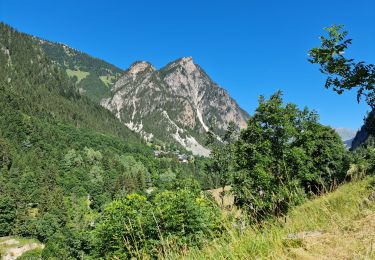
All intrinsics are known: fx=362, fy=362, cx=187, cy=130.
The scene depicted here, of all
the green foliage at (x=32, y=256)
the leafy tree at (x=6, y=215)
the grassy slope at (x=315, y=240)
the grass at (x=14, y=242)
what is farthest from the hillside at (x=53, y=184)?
the grassy slope at (x=315, y=240)

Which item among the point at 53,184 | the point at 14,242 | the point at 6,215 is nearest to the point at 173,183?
the point at 14,242

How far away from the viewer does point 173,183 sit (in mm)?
63250

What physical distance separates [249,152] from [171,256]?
2777cm

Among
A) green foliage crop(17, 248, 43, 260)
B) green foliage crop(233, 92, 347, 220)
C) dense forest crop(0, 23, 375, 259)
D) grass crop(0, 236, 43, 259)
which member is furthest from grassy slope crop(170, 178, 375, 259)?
grass crop(0, 236, 43, 259)

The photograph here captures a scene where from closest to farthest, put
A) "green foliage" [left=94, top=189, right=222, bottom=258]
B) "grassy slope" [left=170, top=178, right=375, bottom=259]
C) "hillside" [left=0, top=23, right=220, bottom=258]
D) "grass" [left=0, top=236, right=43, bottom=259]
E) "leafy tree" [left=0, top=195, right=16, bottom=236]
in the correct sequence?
"grassy slope" [left=170, top=178, right=375, bottom=259] < "green foliage" [left=94, top=189, right=222, bottom=258] < "grass" [left=0, top=236, right=43, bottom=259] < "hillside" [left=0, top=23, right=220, bottom=258] < "leafy tree" [left=0, top=195, right=16, bottom=236]

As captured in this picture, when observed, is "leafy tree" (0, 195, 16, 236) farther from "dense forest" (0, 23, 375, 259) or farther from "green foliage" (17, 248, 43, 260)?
"green foliage" (17, 248, 43, 260)

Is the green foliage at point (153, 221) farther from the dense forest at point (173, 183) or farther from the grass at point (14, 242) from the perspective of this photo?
the grass at point (14, 242)

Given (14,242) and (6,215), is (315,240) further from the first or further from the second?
(6,215)

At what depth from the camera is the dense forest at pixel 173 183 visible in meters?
8.05

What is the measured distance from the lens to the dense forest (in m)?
8.05

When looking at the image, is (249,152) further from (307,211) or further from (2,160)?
(2,160)

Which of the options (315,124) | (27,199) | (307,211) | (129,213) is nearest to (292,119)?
(315,124)

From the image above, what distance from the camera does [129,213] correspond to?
30.0m

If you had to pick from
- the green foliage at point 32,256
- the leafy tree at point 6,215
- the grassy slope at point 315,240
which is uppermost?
the leafy tree at point 6,215
